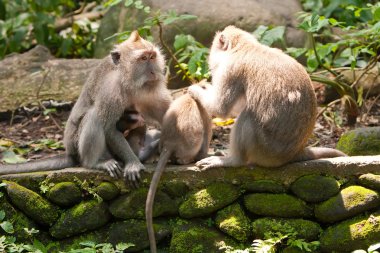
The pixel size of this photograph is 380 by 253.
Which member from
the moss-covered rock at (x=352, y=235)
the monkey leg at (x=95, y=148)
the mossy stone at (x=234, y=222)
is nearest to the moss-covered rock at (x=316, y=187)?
the moss-covered rock at (x=352, y=235)

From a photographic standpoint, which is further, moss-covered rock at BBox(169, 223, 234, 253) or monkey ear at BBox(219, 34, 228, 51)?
monkey ear at BBox(219, 34, 228, 51)

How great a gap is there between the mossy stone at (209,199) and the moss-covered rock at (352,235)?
0.90 meters

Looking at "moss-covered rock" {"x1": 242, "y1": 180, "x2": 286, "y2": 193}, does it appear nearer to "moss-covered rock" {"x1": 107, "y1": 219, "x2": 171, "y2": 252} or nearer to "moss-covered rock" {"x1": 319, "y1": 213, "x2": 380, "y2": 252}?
"moss-covered rock" {"x1": 319, "y1": 213, "x2": 380, "y2": 252}

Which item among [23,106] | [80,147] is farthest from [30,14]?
[80,147]

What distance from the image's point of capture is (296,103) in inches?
229

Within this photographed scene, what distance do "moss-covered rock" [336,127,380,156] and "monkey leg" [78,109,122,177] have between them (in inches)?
90.7

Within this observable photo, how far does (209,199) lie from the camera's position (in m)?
6.04

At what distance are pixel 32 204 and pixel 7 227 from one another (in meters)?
0.32

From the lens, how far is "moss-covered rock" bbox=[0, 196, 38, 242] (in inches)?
246

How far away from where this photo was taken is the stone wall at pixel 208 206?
588cm

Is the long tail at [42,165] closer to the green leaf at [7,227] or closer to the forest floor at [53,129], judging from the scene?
the green leaf at [7,227]

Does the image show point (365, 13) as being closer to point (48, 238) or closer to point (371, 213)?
point (371, 213)

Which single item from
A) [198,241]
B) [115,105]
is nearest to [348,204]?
[198,241]

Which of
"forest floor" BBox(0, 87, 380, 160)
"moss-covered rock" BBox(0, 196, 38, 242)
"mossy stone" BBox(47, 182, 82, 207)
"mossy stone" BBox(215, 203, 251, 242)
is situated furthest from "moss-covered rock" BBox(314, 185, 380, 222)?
"moss-covered rock" BBox(0, 196, 38, 242)
